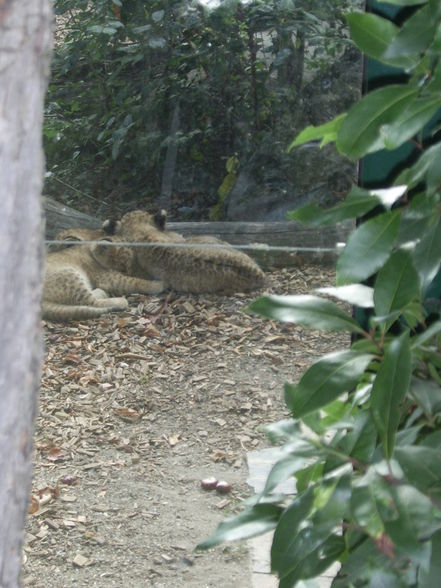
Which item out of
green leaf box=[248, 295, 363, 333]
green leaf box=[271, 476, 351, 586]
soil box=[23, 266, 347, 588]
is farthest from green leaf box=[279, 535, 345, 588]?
soil box=[23, 266, 347, 588]

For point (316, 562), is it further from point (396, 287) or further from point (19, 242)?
point (19, 242)

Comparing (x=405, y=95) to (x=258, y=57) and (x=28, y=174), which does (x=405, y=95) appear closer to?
(x=28, y=174)

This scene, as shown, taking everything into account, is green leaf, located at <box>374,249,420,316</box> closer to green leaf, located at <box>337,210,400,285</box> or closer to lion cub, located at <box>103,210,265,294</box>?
green leaf, located at <box>337,210,400,285</box>

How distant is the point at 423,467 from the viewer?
1022mm

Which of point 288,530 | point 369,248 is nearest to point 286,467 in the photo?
point 288,530

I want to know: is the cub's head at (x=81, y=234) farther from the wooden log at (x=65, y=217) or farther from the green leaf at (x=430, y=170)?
the green leaf at (x=430, y=170)

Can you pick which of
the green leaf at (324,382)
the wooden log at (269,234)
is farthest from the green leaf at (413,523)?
the wooden log at (269,234)

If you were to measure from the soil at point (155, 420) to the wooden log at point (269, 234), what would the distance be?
0.05 meters

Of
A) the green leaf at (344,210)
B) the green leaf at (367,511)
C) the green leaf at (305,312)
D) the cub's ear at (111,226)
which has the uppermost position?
the green leaf at (344,210)

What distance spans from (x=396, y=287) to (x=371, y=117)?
19 cm

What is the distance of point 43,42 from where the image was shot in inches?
26.9

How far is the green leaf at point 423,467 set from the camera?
102cm

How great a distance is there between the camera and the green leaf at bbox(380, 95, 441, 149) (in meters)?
0.97

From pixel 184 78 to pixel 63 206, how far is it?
1.22 ft
